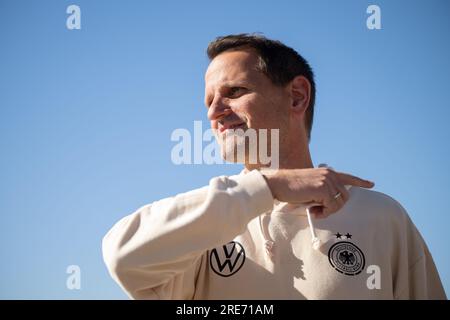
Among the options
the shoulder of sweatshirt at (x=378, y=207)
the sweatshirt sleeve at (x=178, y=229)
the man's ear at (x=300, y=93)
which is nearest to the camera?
the sweatshirt sleeve at (x=178, y=229)

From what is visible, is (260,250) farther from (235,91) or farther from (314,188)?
(235,91)

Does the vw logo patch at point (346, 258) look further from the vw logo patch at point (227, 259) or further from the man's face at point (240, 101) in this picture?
the man's face at point (240, 101)

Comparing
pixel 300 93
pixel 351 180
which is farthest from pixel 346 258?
pixel 300 93

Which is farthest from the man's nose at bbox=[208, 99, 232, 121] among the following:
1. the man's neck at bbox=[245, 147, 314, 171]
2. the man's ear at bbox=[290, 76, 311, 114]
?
the man's ear at bbox=[290, 76, 311, 114]

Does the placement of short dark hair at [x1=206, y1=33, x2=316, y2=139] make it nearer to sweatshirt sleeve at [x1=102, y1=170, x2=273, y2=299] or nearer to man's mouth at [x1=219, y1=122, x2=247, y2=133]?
man's mouth at [x1=219, y1=122, x2=247, y2=133]

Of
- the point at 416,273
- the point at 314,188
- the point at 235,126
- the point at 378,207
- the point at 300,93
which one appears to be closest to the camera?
the point at 314,188

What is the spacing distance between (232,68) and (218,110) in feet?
1.29

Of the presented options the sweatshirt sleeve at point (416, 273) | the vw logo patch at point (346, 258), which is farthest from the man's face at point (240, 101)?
the sweatshirt sleeve at point (416, 273)

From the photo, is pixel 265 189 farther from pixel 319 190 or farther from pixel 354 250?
pixel 354 250

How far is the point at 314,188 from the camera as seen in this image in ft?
8.29

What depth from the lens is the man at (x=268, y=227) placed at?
2.45 meters

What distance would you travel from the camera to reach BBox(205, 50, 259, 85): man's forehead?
376 cm

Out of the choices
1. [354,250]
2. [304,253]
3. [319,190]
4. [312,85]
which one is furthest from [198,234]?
[312,85]
